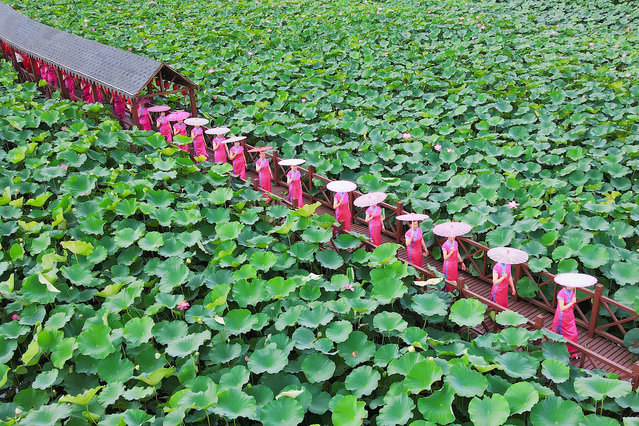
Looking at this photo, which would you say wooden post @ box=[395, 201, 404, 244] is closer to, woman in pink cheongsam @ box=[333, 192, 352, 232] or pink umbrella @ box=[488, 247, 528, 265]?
woman in pink cheongsam @ box=[333, 192, 352, 232]

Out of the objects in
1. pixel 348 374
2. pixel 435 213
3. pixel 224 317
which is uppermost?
pixel 224 317

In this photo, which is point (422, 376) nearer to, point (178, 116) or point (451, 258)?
point (451, 258)

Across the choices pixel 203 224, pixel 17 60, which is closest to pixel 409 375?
pixel 203 224

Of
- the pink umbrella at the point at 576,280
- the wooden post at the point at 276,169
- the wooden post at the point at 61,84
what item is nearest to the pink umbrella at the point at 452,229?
the pink umbrella at the point at 576,280

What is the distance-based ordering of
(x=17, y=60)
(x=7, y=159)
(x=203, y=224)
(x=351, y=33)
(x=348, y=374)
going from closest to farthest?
(x=348, y=374), (x=203, y=224), (x=7, y=159), (x=17, y=60), (x=351, y=33)

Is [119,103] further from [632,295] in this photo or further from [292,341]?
[632,295]

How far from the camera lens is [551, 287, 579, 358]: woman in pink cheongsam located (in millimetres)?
6227

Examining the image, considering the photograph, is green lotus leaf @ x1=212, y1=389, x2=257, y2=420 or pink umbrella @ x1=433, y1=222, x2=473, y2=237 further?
pink umbrella @ x1=433, y1=222, x2=473, y2=237

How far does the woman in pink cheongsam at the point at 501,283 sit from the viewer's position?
22.4 ft

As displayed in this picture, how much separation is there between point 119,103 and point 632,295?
11.0 meters

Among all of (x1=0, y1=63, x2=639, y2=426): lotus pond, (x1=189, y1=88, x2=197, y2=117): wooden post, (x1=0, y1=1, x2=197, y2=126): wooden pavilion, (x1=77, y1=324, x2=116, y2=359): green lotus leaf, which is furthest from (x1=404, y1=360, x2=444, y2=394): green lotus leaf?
(x1=189, y1=88, x2=197, y2=117): wooden post

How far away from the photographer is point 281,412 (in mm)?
4602

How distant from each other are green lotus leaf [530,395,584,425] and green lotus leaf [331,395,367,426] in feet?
4.66

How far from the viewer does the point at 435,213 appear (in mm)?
8805
